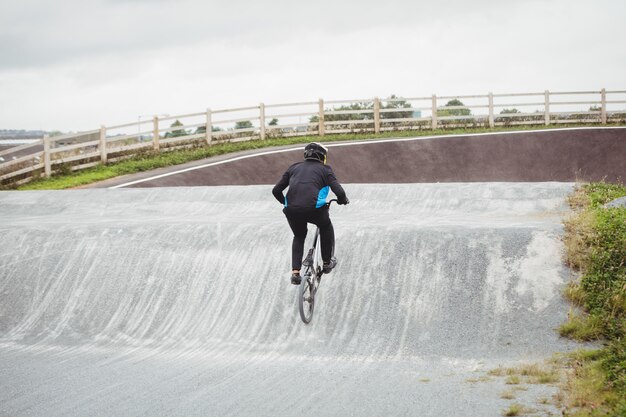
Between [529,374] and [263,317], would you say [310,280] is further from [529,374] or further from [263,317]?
[529,374]

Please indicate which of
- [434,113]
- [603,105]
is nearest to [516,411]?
[434,113]

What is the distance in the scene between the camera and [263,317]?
9617 mm

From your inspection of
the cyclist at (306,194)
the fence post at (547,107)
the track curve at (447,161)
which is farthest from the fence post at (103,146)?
the fence post at (547,107)

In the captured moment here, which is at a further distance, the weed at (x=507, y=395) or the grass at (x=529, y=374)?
the grass at (x=529, y=374)

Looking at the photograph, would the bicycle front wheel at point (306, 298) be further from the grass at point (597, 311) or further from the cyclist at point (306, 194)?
the grass at point (597, 311)

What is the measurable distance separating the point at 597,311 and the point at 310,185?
3.80 meters

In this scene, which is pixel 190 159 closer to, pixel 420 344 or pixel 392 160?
pixel 392 160

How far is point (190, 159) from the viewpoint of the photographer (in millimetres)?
27625

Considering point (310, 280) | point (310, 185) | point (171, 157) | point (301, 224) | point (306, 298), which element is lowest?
point (306, 298)

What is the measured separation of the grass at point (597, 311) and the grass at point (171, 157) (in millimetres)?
17111

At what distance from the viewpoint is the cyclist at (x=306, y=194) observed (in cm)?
866

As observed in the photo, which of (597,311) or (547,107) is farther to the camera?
(547,107)

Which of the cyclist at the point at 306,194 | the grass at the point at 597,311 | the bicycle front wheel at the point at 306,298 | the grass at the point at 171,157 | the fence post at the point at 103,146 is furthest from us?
the fence post at the point at 103,146

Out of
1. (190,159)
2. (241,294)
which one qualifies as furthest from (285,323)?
Result: (190,159)
